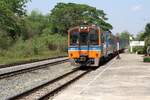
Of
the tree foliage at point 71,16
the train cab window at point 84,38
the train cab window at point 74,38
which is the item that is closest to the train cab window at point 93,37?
the train cab window at point 84,38

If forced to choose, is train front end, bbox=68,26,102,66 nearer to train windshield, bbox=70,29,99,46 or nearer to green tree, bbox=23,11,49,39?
train windshield, bbox=70,29,99,46

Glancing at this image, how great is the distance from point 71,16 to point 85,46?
65.9 meters

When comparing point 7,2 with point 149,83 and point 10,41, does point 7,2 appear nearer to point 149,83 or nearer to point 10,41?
point 10,41

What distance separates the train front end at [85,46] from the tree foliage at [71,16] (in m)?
61.0

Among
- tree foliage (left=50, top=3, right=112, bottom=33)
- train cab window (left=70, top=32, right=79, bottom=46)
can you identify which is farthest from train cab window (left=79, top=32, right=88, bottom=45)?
tree foliage (left=50, top=3, right=112, bottom=33)

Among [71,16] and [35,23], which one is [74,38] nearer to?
[71,16]

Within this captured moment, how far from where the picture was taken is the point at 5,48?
172ft

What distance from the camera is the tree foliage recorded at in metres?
90.4

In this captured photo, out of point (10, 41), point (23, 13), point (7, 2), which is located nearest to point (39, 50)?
point (10, 41)

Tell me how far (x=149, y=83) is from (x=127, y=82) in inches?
38.8

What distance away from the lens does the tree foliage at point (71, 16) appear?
90.4m

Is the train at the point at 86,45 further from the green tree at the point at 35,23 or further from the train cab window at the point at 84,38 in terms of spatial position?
the green tree at the point at 35,23

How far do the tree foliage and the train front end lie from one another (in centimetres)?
6098

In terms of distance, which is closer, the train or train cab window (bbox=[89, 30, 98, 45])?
the train
